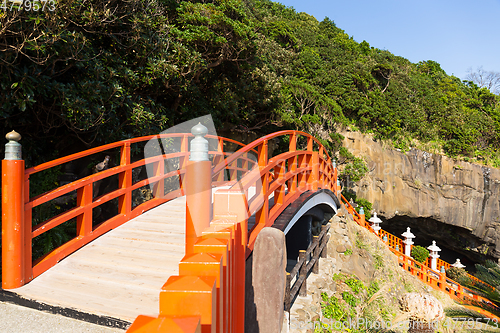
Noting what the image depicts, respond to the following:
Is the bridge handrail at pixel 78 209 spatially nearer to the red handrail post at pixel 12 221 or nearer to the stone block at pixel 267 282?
the red handrail post at pixel 12 221

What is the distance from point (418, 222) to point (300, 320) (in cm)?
1566

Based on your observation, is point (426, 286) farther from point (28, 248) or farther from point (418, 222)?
point (28, 248)

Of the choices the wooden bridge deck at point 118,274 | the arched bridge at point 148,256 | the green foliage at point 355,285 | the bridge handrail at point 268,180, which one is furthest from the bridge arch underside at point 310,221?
the wooden bridge deck at point 118,274

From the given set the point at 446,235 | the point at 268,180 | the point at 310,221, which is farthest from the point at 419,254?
the point at 268,180

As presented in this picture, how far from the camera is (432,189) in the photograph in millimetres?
17406

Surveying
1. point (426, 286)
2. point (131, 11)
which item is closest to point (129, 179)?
point (131, 11)

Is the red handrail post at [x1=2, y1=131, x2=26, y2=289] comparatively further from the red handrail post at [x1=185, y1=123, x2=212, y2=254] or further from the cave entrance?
the cave entrance

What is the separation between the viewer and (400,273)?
1078cm

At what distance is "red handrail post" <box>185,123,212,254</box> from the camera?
2.45 meters

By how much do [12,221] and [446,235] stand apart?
21538mm

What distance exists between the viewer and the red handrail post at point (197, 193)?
245 centimetres

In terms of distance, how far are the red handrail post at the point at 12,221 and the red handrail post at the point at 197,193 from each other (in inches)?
60.9

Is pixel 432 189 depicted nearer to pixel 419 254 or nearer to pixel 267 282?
pixel 419 254

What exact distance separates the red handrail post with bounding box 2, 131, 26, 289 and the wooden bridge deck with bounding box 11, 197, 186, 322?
15 centimetres
